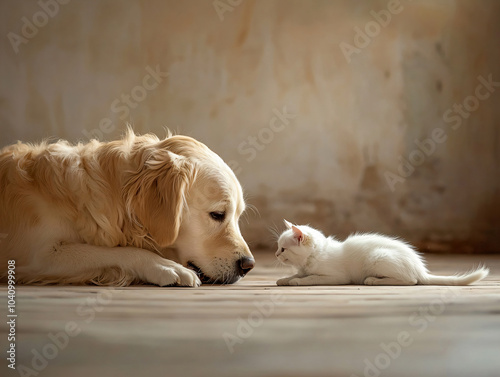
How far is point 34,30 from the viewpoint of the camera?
4887mm

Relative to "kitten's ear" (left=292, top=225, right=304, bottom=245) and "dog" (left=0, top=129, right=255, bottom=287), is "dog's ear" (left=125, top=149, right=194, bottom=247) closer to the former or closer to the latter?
"dog" (left=0, top=129, right=255, bottom=287)

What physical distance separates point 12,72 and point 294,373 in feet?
14.0

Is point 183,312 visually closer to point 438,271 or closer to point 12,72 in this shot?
point 438,271

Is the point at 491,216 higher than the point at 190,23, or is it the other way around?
the point at 190,23

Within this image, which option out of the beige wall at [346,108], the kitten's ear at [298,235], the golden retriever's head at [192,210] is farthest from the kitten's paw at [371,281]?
the beige wall at [346,108]

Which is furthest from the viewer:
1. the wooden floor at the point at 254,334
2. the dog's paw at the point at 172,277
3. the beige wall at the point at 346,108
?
the beige wall at the point at 346,108

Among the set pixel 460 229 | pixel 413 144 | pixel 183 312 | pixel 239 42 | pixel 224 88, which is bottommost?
pixel 460 229

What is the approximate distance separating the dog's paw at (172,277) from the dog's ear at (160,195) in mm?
152

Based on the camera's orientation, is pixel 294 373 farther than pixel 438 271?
No

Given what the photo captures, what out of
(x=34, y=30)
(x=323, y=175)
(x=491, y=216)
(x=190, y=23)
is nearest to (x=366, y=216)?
(x=323, y=175)

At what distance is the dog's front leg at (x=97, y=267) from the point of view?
7.74 feet

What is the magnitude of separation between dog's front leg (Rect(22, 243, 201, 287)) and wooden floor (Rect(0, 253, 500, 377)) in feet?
0.98

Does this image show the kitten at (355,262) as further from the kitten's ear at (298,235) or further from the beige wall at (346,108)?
the beige wall at (346,108)

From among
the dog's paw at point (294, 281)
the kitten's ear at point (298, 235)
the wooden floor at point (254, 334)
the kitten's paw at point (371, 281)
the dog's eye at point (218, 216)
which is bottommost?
the dog's paw at point (294, 281)
